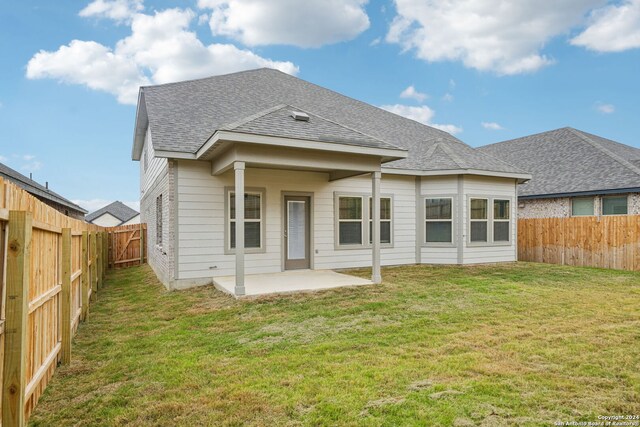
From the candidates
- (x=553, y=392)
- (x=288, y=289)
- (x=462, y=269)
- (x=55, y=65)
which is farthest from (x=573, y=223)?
(x=55, y=65)

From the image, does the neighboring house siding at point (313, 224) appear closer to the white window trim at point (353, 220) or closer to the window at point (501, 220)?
the white window trim at point (353, 220)

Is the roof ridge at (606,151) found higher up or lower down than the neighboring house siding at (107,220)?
higher up

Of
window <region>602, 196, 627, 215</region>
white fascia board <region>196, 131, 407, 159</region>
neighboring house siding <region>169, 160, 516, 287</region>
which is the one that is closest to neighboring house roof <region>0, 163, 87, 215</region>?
neighboring house siding <region>169, 160, 516, 287</region>

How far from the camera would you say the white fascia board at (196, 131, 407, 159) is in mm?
6938

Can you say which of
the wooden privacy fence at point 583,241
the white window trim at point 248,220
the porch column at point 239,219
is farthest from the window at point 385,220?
the wooden privacy fence at point 583,241

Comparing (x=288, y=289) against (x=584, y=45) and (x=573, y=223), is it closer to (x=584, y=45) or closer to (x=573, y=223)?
(x=573, y=223)

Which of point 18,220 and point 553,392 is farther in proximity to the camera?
point 553,392

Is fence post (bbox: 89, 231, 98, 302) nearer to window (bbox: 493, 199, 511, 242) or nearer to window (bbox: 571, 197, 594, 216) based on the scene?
window (bbox: 493, 199, 511, 242)

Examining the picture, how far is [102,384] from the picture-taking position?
3.54 metres

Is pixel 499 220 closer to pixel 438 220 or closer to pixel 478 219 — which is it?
pixel 478 219

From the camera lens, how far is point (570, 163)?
16391 mm

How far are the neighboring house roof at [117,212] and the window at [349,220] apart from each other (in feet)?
113

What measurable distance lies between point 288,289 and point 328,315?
1892 mm

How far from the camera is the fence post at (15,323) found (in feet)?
7.31
